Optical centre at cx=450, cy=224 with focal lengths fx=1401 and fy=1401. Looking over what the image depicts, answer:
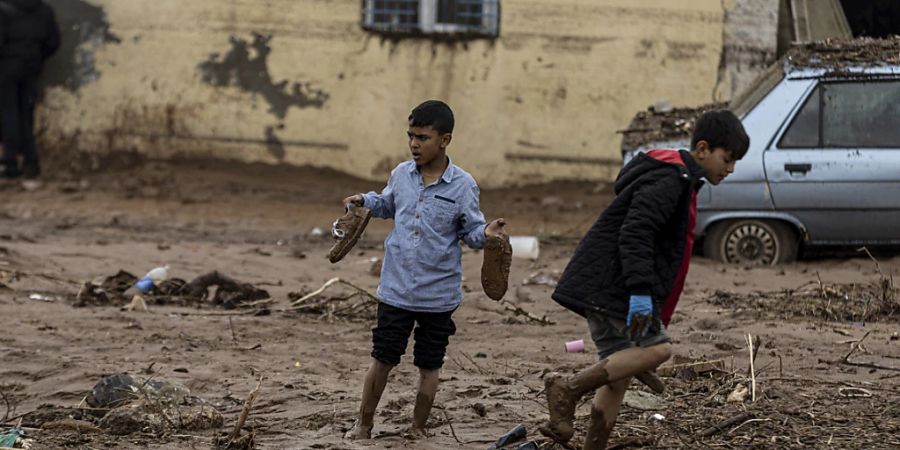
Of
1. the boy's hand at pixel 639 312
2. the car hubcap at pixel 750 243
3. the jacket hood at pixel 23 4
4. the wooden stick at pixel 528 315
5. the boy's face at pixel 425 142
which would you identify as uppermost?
the jacket hood at pixel 23 4

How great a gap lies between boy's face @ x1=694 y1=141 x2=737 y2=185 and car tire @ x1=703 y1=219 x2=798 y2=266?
552 centimetres

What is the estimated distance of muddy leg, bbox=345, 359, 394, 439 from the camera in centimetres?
562

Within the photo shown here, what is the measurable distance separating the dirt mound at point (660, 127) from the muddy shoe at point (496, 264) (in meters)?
4.96

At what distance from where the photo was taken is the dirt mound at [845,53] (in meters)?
10.3

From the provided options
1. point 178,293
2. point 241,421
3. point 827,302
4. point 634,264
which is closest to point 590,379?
point 634,264

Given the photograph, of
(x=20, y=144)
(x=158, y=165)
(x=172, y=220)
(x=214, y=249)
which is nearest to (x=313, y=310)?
(x=214, y=249)

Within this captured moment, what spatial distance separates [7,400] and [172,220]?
7.33 meters

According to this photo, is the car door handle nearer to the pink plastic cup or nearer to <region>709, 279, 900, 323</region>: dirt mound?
<region>709, 279, 900, 323</region>: dirt mound

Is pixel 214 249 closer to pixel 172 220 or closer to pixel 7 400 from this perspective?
pixel 172 220

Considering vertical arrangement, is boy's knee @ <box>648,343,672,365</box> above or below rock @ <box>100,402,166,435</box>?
above

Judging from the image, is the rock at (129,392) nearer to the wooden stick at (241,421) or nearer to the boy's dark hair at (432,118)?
the wooden stick at (241,421)

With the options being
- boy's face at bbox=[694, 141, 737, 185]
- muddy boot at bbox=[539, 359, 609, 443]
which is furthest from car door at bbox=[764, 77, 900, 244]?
muddy boot at bbox=[539, 359, 609, 443]

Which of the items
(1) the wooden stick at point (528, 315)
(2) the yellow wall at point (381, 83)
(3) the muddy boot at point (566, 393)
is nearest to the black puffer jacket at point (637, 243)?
(3) the muddy boot at point (566, 393)

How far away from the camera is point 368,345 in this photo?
783 centimetres
